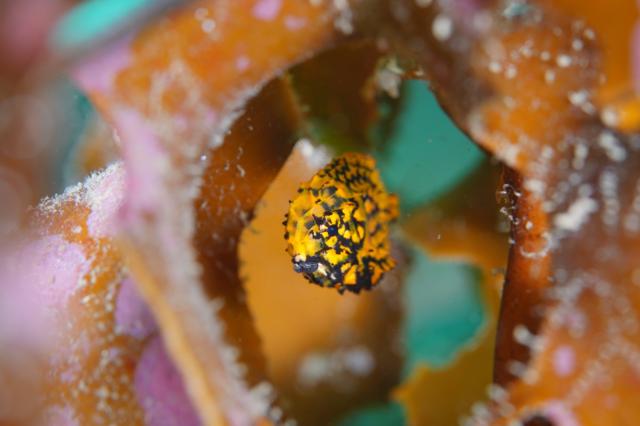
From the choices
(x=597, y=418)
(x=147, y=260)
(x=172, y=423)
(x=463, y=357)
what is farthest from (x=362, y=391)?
(x=147, y=260)

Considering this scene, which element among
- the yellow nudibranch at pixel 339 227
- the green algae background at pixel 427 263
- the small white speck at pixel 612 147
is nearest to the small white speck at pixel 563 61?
the small white speck at pixel 612 147

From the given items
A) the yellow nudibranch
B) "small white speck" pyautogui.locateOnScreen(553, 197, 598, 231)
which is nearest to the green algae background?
the yellow nudibranch

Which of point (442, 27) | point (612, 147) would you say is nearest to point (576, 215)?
point (612, 147)

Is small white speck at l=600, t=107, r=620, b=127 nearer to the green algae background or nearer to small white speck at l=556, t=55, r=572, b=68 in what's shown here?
small white speck at l=556, t=55, r=572, b=68

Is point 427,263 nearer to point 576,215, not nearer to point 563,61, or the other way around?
point 576,215

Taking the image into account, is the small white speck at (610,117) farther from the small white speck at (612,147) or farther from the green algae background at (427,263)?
the green algae background at (427,263)
